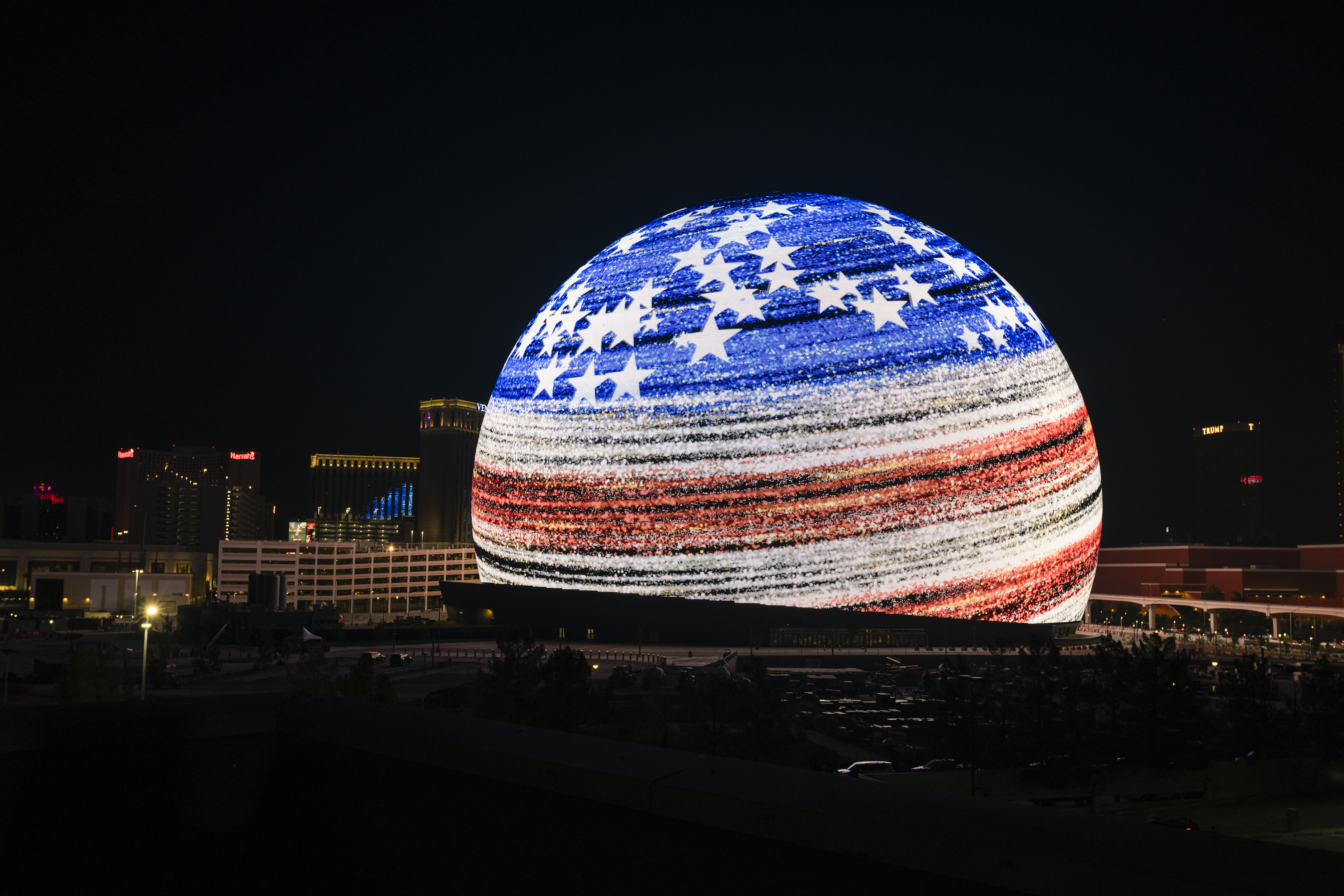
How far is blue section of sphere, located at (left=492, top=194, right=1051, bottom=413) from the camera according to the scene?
20.0m

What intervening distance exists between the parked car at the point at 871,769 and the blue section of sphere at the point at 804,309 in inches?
360

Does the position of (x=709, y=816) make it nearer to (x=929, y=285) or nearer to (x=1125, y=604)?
(x=929, y=285)

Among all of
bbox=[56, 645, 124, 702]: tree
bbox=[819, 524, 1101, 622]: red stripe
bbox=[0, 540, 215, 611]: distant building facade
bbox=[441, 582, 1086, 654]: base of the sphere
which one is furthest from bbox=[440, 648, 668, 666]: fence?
bbox=[0, 540, 215, 611]: distant building facade

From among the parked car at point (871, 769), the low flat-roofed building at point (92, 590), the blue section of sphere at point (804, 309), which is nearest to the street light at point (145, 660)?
the parked car at point (871, 769)

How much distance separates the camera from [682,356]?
68.3 feet

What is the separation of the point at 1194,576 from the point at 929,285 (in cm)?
3719

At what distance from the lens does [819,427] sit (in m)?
19.9

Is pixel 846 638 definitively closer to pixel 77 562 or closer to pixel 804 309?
pixel 804 309

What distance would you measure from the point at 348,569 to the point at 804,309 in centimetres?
7385

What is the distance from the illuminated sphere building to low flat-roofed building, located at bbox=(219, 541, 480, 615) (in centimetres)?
6199

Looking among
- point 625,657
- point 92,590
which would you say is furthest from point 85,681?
point 92,590

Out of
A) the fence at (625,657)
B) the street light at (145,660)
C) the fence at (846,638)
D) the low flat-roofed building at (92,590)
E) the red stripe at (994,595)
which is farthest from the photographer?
the low flat-roofed building at (92,590)

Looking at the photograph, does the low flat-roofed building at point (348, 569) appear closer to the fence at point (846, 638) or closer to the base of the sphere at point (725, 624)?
the base of the sphere at point (725, 624)

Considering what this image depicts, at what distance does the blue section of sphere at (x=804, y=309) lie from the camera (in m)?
20.0
